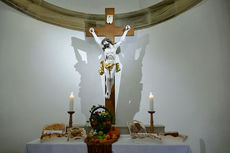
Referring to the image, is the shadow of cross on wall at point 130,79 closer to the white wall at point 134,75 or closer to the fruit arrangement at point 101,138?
the white wall at point 134,75

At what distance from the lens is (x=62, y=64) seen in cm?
405

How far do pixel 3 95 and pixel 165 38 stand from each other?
10.4 ft

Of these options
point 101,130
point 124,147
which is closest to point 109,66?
point 101,130

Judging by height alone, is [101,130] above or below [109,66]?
below

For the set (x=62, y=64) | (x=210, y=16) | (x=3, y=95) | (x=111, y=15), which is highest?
(x=111, y=15)

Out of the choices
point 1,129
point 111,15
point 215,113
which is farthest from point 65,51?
point 215,113

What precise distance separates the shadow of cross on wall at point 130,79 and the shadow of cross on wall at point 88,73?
46cm

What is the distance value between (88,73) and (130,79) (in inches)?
36.4

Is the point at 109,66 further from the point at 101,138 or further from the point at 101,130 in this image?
the point at 101,138

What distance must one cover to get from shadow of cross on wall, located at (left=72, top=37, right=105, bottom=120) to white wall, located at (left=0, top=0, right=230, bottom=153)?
0.07ft

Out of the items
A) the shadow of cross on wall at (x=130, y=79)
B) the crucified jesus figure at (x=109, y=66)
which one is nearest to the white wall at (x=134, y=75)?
the shadow of cross on wall at (x=130, y=79)

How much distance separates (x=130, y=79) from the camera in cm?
416

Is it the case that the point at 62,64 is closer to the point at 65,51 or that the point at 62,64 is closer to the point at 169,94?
the point at 65,51

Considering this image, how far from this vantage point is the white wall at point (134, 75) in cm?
308
